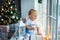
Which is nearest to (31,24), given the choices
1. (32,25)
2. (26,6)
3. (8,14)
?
(32,25)

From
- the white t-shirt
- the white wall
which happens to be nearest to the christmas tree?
the white wall

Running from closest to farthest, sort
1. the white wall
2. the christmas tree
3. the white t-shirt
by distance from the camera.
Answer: the white t-shirt, the christmas tree, the white wall

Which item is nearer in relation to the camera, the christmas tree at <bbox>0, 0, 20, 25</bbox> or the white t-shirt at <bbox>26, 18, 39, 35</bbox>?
the white t-shirt at <bbox>26, 18, 39, 35</bbox>

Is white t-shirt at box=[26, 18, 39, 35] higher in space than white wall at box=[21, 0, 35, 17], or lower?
lower

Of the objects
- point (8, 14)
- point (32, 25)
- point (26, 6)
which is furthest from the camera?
point (26, 6)

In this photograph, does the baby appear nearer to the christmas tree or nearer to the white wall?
the christmas tree

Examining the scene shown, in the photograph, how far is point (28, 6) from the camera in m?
5.46

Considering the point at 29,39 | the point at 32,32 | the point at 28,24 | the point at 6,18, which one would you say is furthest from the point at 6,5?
the point at 29,39

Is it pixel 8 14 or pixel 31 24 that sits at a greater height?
pixel 8 14

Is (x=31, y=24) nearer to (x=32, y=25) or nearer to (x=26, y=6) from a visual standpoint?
(x=32, y=25)

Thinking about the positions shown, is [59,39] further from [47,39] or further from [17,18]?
[17,18]

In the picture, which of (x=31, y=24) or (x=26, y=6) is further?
(x=26, y=6)

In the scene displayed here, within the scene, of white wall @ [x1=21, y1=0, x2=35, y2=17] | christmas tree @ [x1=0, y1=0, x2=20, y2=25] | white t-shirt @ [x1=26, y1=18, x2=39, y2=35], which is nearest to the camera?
white t-shirt @ [x1=26, y1=18, x2=39, y2=35]

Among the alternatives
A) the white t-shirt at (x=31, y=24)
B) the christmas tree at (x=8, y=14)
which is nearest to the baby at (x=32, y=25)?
the white t-shirt at (x=31, y=24)
